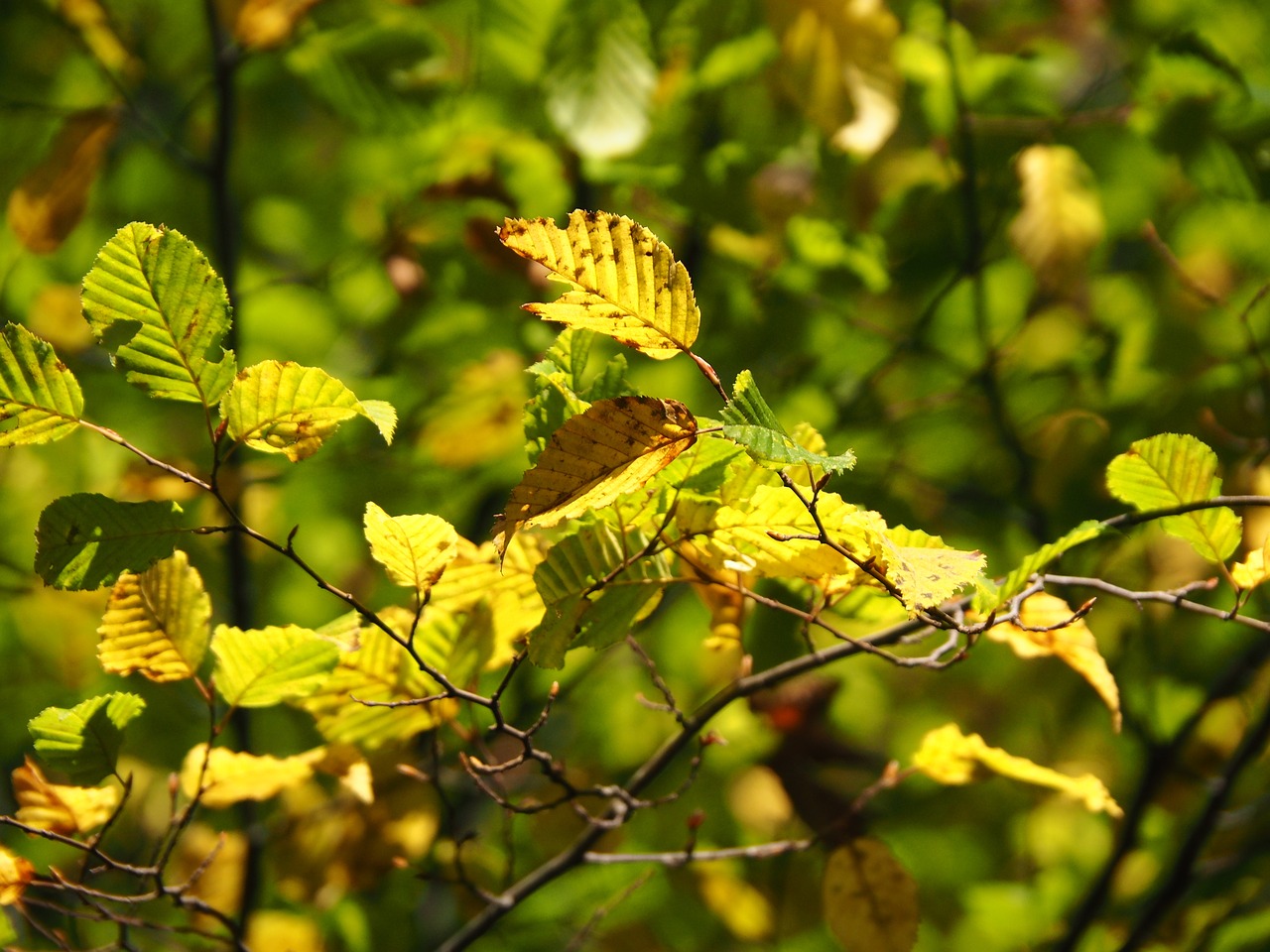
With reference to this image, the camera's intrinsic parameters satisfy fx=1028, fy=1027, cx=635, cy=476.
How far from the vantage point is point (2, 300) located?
1.32m

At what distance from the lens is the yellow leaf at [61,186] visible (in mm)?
1070

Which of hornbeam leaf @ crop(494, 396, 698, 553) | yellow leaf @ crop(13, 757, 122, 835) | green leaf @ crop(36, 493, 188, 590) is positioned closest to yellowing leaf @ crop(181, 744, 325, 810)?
yellow leaf @ crop(13, 757, 122, 835)

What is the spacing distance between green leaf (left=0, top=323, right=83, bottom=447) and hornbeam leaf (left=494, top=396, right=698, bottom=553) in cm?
20

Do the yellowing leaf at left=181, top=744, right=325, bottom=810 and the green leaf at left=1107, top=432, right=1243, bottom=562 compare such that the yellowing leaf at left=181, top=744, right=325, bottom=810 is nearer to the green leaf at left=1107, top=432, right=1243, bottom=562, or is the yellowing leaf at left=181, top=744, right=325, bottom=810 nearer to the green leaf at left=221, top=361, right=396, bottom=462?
the green leaf at left=221, top=361, right=396, bottom=462

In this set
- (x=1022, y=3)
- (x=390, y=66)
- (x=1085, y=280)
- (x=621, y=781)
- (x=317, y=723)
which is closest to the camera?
(x=317, y=723)

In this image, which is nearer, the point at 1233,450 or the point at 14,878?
the point at 14,878

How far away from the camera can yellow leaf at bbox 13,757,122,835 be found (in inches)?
24.1

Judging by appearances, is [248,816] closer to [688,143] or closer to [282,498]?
[282,498]

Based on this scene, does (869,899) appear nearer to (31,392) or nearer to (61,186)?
(31,392)

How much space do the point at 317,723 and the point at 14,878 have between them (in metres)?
0.18

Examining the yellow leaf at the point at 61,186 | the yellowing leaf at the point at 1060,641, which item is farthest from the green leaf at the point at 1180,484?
the yellow leaf at the point at 61,186

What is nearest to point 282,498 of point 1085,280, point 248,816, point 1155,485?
point 248,816

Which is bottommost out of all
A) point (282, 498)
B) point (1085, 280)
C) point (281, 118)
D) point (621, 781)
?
point (621, 781)

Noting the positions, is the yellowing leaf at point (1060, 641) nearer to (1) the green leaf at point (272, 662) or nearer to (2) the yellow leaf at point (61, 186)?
(1) the green leaf at point (272, 662)
